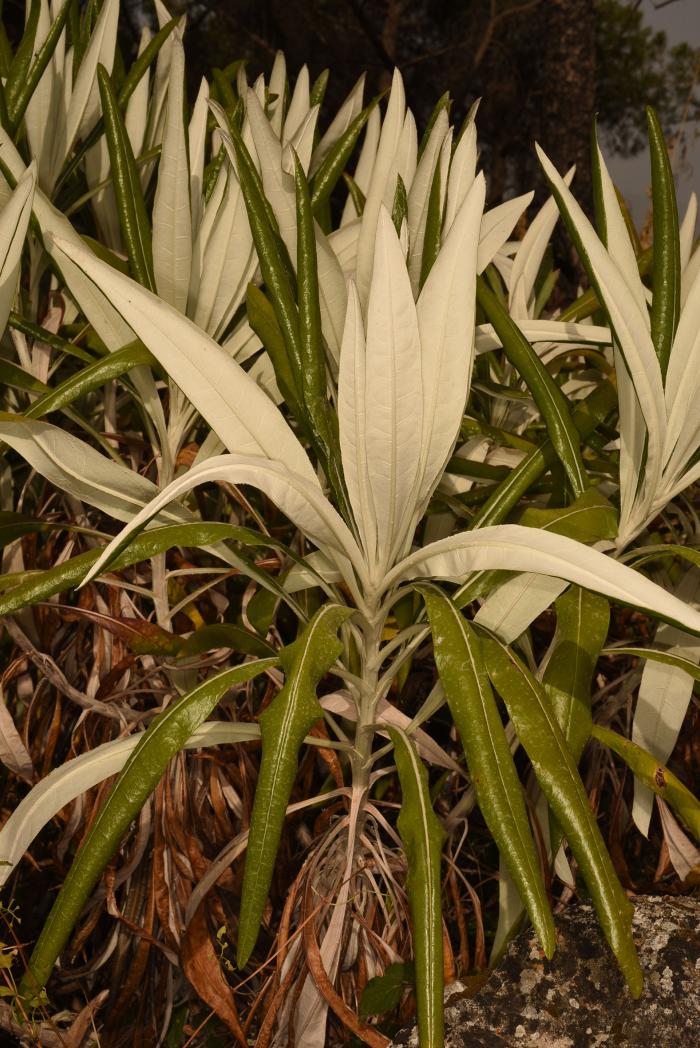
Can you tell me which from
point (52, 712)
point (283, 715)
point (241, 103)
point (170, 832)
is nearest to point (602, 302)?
point (283, 715)

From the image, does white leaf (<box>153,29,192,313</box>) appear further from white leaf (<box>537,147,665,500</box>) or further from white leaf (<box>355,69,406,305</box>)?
white leaf (<box>537,147,665,500</box>)

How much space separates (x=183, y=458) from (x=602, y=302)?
19.3 inches

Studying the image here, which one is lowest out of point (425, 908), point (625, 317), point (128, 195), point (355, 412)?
point (425, 908)

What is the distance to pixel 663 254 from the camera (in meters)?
0.78

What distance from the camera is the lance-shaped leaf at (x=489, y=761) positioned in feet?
1.93

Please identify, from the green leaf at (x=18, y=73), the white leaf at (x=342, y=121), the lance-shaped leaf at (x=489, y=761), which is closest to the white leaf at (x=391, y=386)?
the lance-shaped leaf at (x=489, y=761)

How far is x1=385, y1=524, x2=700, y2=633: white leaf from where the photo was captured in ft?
1.79

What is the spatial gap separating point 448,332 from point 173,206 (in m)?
0.36

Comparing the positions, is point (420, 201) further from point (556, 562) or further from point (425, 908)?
point (425, 908)

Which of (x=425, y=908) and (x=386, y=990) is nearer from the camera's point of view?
(x=425, y=908)

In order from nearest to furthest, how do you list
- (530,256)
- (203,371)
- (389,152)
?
(203,371) → (389,152) → (530,256)

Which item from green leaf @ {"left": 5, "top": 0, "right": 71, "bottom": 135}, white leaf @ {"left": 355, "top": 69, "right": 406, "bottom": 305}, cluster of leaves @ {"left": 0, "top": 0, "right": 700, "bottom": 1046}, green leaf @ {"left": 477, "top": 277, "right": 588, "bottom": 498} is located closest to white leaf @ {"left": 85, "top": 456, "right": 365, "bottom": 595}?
cluster of leaves @ {"left": 0, "top": 0, "right": 700, "bottom": 1046}

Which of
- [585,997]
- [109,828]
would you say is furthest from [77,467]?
[585,997]

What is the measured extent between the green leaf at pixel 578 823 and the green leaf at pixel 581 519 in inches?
6.5
